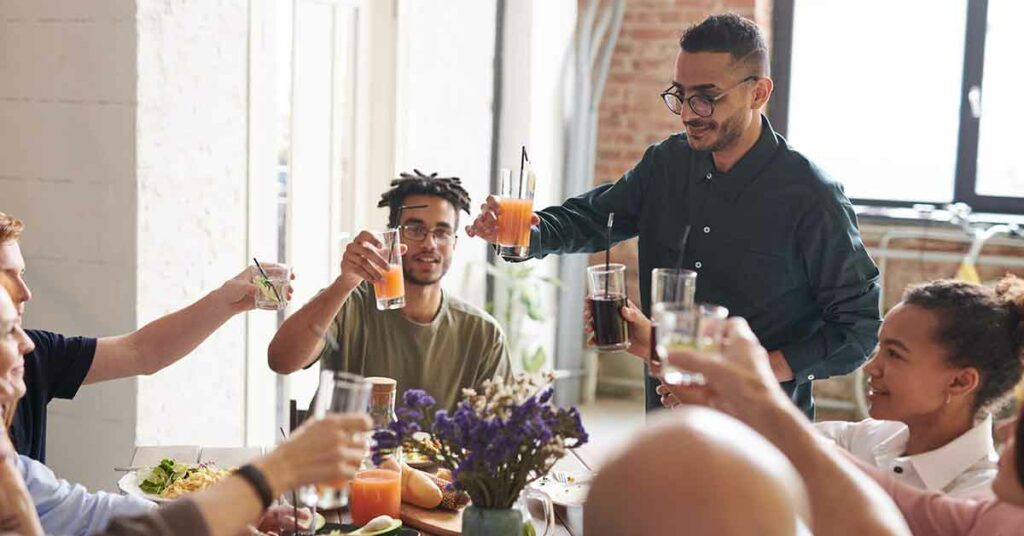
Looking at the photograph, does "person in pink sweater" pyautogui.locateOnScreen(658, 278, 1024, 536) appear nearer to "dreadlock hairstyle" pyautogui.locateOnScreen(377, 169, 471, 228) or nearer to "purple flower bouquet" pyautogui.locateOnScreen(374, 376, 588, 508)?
"purple flower bouquet" pyautogui.locateOnScreen(374, 376, 588, 508)

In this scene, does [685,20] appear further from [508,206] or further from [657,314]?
[657,314]

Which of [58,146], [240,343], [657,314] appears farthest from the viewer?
[240,343]

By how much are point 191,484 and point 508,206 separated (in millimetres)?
959

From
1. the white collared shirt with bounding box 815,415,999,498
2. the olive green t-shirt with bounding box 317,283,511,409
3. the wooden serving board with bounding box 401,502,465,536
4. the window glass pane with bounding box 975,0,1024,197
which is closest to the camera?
the white collared shirt with bounding box 815,415,999,498

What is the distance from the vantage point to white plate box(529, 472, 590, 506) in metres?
2.46

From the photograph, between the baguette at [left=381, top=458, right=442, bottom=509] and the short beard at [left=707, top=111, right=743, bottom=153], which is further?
the short beard at [left=707, top=111, right=743, bottom=153]

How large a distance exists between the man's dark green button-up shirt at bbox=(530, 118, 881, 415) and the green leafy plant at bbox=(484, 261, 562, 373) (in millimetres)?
2605

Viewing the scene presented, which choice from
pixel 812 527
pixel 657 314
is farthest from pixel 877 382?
pixel 812 527

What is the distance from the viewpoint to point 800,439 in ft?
5.30

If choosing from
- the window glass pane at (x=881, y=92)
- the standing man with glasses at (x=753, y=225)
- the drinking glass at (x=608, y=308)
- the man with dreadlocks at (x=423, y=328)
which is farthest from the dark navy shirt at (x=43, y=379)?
the window glass pane at (x=881, y=92)

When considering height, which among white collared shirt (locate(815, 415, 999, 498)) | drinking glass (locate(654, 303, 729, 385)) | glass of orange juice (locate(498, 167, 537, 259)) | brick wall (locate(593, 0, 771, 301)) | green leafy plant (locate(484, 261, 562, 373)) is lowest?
green leafy plant (locate(484, 261, 562, 373))

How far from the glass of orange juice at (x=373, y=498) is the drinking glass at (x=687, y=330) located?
0.68 meters

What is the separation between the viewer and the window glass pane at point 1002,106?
6059 mm

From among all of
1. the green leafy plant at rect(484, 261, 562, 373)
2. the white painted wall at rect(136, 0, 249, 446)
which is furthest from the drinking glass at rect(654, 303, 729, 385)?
the green leafy plant at rect(484, 261, 562, 373)
